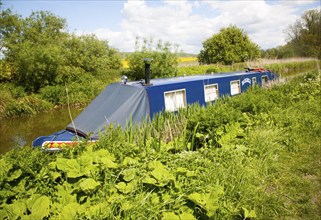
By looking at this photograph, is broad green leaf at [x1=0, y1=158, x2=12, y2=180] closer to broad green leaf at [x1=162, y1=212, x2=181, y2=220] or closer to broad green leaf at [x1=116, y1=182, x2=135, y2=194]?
broad green leaf at [x1=116, y1=182, x2=135, y2=194]

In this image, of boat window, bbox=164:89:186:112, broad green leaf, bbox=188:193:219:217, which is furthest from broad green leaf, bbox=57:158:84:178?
boat window, bbox=164:89:186:112

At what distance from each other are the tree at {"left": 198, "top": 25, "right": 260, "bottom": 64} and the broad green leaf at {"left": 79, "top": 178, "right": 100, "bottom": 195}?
93.9 ft

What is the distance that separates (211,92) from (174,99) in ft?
5.17

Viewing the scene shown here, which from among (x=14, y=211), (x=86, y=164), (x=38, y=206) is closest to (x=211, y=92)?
(x=86, y=164)

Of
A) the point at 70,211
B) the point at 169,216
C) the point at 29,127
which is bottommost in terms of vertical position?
the point at 29,127

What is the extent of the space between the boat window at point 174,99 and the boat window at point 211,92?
94cm

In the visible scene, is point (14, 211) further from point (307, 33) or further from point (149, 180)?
point (307, 33)

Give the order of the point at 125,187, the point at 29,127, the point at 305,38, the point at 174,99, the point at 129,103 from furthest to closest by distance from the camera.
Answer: the point at 305,38 → the point at 29,127 → the point at 174,99 → the point at 129,103 → the point at 125,187

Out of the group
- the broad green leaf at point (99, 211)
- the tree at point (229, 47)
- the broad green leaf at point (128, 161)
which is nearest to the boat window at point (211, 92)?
the broad green leaf at point (128, 161)

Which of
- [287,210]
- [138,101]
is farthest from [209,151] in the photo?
[138,101]

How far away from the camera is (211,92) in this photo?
694cm

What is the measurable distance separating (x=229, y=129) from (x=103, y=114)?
2.56 m

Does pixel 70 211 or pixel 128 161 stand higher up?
pixel 128 161

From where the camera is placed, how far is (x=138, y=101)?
5.00 meters
